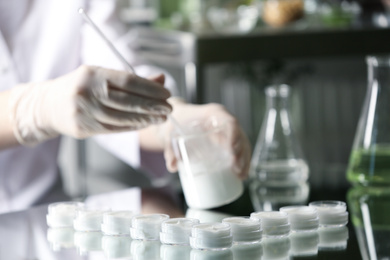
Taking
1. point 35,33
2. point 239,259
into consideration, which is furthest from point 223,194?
point 35,33

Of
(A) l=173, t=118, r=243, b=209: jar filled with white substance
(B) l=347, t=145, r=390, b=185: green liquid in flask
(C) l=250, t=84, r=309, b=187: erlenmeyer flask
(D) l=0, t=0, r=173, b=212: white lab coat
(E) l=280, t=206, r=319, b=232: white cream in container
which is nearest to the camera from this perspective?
(E) l=280, t=206, r=319, b=232: white cream in container

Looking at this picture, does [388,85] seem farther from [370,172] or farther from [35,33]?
[35,33]

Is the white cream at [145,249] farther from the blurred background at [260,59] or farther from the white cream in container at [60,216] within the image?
the blurred background at [260,59]

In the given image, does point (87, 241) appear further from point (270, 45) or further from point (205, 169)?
point (270, 45)

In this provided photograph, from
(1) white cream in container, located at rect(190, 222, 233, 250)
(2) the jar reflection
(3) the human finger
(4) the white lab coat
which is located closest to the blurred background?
(4) the white lab coat

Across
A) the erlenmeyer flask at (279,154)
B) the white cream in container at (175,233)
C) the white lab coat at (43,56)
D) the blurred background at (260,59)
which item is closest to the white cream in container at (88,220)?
the white cream in container at (175,233)

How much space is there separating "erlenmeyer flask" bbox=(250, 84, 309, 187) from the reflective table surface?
28 cm

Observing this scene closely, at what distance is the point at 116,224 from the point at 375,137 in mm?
491

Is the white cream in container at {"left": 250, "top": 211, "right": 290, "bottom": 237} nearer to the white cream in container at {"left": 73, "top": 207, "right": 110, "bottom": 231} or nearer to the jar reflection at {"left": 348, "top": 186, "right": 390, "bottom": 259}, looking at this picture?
the jar reflection at {"left": 348, "top": 186, "right": 390, "bottom": 259}

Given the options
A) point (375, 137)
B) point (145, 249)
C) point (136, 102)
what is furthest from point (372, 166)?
point (145, 249)

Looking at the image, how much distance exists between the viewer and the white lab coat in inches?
56.2

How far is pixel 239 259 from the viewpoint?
0.74 meters

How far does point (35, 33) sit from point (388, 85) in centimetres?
76

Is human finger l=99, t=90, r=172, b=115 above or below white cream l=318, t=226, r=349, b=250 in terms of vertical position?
above
